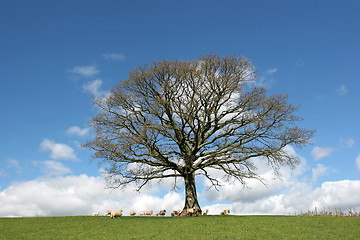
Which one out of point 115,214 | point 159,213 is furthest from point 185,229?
point 159,213

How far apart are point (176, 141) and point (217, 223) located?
32.7 feet

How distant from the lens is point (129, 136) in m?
29.0

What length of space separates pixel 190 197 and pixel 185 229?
8625 millimetres

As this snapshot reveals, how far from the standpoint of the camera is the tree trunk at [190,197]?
3154 cm

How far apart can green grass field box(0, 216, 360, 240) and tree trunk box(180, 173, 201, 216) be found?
3820mm

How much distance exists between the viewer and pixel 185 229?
924 inches

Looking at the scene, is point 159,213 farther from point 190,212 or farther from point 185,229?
point 185,229

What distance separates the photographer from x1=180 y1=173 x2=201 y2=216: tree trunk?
31.5 meters

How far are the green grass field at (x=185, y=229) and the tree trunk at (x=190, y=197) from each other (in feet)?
12.5

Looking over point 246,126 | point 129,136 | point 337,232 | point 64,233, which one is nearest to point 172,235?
point 64,233

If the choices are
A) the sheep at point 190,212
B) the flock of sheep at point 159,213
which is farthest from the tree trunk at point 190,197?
the flock of sheep at point 159,213

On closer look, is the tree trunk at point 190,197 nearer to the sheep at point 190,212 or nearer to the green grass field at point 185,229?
the sheep at point 190,212

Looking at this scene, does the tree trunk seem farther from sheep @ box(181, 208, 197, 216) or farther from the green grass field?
the green grass field

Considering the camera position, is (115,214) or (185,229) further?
(115,214)
